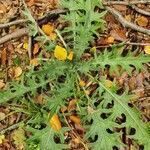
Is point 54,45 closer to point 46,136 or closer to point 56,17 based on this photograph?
point 56,17

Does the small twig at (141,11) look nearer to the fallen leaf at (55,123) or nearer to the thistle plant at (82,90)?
the thistle plant at (82,90)

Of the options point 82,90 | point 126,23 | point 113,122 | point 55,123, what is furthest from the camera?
point 126,23

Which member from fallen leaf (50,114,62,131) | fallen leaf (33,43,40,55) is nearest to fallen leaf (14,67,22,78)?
fallen leaf (33,43,40,55)

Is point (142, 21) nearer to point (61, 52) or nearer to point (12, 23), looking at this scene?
point (61, 52)

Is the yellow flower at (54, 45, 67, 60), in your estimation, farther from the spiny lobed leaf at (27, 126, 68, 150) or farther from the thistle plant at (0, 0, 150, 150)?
the spiny lobed leaf at (27, 126, 68, 150)

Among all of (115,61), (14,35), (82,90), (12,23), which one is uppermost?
(12,23)

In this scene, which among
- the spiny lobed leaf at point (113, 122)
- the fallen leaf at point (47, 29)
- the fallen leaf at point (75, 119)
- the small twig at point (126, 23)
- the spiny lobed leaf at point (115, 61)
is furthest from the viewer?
the fallen leaf at point (47, 29)

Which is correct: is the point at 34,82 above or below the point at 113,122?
above

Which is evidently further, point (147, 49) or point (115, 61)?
point (147, 49)

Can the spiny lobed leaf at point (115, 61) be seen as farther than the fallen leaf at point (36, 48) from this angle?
No

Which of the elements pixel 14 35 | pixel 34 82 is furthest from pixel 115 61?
pixel 14 35

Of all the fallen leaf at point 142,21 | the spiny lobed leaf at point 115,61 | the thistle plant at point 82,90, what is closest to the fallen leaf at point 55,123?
the thistle plant at point 82,90
